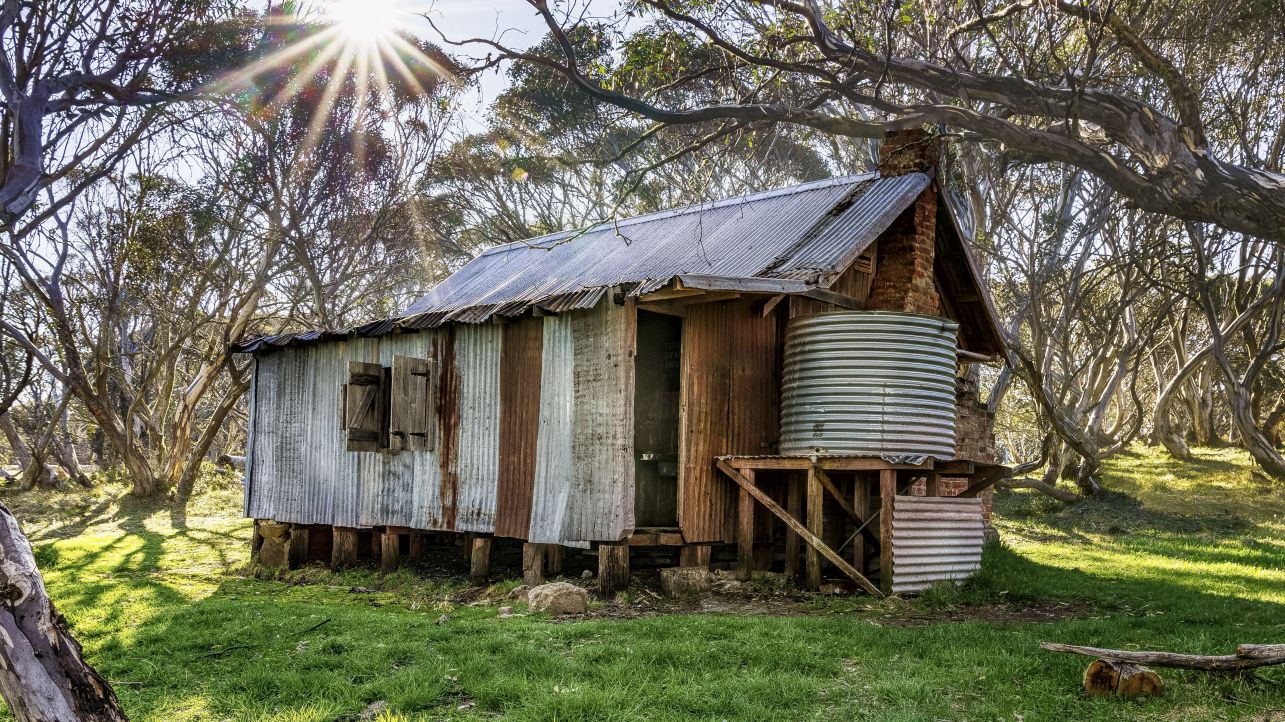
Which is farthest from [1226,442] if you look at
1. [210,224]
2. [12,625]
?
[12,625]

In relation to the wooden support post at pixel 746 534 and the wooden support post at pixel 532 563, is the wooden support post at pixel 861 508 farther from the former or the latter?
the wooden support post at pixel 532 563

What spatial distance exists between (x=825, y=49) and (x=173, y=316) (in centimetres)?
1985

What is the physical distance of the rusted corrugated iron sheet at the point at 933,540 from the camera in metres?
10.5

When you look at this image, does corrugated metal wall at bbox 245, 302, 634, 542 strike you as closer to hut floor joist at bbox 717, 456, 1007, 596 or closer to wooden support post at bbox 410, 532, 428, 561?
wooden support post at bbox 410, 532, 428, 561

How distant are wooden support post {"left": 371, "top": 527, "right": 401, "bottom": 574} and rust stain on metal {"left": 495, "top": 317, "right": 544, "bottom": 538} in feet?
6.77

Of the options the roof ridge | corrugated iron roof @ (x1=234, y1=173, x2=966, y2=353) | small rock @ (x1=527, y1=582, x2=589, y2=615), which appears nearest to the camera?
small rock @ (x1=527, y1=582, x2=589, y2=615)

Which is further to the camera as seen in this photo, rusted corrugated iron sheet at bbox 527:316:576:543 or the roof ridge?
the roof ridge

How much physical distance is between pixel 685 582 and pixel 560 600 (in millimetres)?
1631

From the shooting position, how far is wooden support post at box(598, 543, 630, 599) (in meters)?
10.9

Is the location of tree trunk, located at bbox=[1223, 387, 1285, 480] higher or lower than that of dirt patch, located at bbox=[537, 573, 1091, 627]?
higher

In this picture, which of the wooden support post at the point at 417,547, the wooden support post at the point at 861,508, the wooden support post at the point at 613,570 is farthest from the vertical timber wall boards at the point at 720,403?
the wooden support post at the point at 417,547

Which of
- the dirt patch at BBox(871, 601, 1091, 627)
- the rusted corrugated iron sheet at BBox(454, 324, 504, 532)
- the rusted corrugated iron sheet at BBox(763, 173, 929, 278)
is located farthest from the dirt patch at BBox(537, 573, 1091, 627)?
the rusted corrugated iron sheet at BBox(763, 173, 929, 278)

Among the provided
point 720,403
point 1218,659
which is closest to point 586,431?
point 720,403

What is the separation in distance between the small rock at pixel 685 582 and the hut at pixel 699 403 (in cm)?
36
